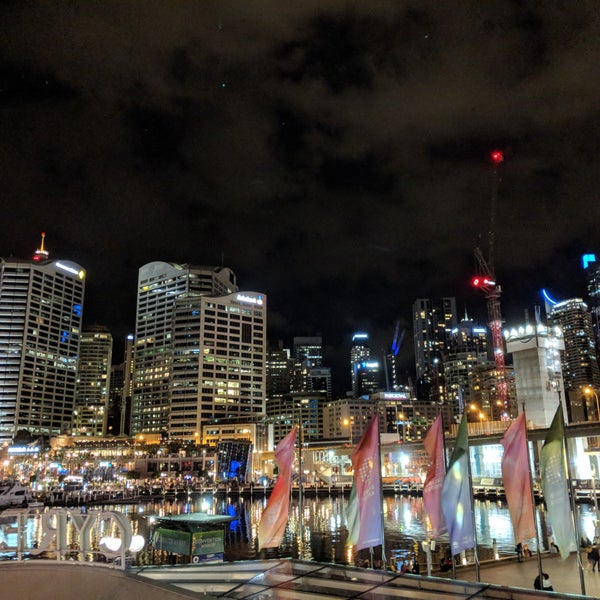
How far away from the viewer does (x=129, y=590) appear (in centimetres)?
1348

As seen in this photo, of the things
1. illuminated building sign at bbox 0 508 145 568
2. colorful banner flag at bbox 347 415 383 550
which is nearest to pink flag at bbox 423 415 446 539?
colorful banner flag at bbox 347 415 383 550

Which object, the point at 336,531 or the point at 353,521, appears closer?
the point at 353,521

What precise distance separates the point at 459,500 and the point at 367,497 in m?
4.06

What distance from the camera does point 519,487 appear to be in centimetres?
2442

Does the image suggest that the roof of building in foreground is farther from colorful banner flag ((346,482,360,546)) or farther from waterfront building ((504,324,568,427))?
waterfront building ((504,324,568,427))

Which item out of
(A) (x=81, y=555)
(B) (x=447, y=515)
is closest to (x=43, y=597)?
(A) (x=81, y=555)

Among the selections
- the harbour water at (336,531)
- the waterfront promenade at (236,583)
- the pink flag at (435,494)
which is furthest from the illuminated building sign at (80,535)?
the harbour water at (336,531)

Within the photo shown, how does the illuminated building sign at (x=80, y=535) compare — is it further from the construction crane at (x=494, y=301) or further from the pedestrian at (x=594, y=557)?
the construction crane at (x=494, y=301)

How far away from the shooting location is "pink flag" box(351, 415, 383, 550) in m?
23.4

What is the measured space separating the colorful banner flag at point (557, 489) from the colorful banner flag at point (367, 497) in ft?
22.5

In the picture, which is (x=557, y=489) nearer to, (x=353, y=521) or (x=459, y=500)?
(x=459, y=500)

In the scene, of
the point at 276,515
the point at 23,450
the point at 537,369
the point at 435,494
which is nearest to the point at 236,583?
the point at 276,515

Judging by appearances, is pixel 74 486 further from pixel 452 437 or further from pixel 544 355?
pixel 544 355

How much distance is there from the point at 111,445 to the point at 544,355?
136m
